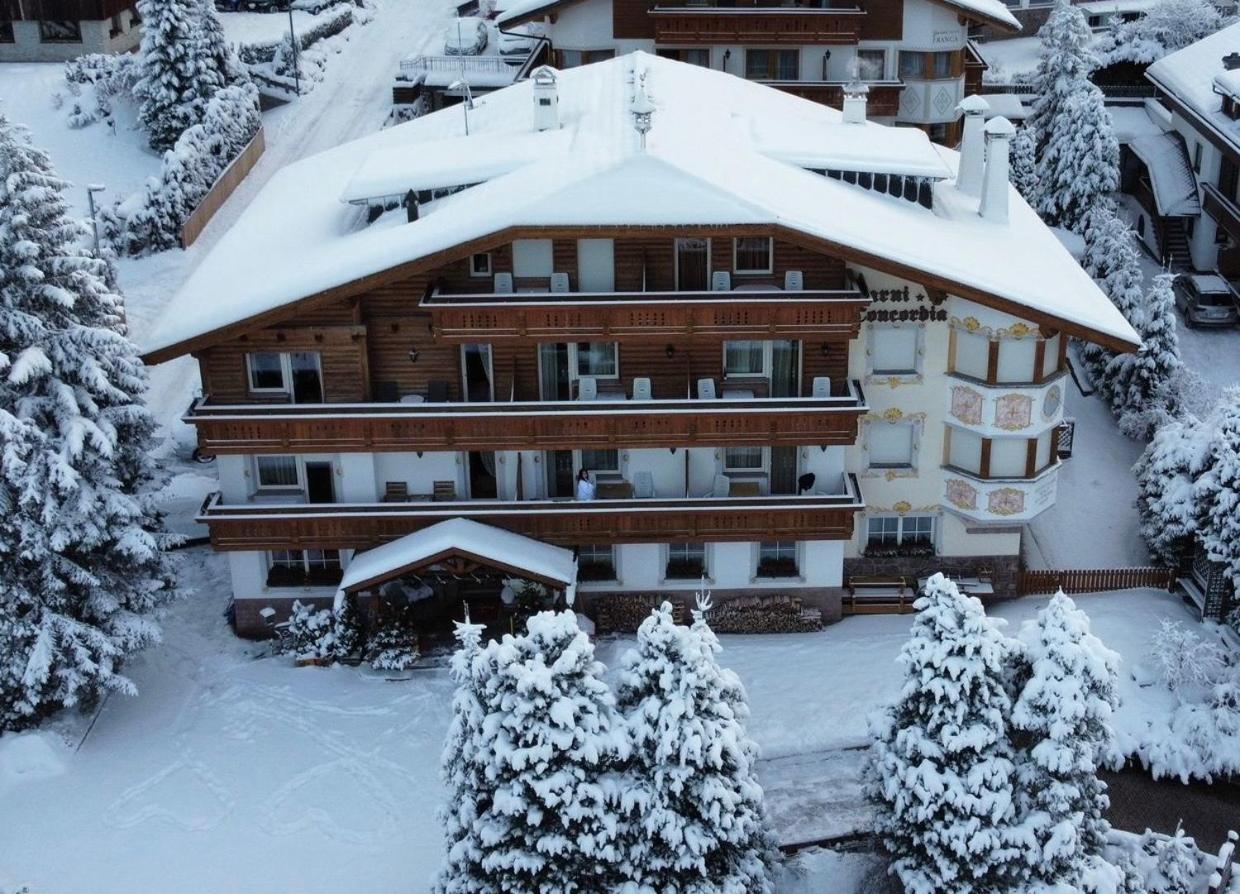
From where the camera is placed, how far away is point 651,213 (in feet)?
109

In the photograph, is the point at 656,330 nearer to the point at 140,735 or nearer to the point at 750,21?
the point at 140,735

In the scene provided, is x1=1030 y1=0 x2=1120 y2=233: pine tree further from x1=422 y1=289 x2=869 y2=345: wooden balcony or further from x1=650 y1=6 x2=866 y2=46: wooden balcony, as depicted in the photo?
x1=422 y1=289 x2=869 y2=345: wooden balcony

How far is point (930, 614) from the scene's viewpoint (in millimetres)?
26266

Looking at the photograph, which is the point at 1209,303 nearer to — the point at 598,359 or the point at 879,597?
the point at 879,597

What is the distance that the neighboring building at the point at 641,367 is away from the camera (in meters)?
33.9

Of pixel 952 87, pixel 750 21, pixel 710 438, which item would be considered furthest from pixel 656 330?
pixel 952 87

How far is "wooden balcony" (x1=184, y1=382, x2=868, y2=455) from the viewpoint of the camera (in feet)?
114

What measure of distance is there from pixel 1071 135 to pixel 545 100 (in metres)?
27.3

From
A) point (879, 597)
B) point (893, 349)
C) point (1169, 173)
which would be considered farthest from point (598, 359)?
point (1169, 173)

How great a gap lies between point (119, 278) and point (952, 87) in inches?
1267

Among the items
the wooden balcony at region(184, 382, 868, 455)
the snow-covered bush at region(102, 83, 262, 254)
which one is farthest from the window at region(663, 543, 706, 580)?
the snow-covered bush at region(102, 83, 262, 254)

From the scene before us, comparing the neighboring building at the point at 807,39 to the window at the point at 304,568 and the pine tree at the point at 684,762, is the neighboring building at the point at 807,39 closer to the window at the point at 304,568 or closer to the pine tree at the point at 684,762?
the window at the point at 304,568

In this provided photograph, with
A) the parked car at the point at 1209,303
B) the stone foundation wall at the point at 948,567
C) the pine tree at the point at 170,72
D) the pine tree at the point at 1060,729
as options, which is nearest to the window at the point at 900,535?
the stone foundation wall at the point at 948,567

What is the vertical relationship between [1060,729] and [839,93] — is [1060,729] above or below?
below
